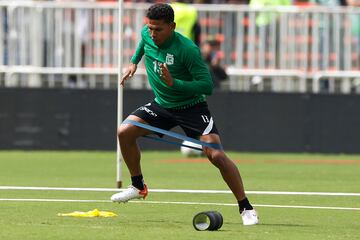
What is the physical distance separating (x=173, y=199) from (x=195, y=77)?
117 inches

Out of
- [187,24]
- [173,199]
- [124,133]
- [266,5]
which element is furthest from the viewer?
[266,5]

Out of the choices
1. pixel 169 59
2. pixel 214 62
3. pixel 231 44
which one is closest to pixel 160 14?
pixel 169 59

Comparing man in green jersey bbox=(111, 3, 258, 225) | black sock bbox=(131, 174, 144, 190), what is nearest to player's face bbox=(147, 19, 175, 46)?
man in green jersey bbox=(111, 3, 258, 225)

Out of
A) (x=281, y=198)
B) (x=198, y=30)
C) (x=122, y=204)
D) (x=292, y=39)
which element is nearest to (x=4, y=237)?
(x=122, y=204)

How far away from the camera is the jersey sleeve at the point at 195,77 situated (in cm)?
1209

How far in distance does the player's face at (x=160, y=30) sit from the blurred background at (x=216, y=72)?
11525 mm

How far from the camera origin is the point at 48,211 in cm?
1305

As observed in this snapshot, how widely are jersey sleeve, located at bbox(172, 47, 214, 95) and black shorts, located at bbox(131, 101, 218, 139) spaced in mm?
458

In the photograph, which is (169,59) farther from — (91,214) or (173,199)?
(173,199)

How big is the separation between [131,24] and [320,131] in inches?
175

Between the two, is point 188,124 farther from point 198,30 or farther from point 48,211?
point 198,30

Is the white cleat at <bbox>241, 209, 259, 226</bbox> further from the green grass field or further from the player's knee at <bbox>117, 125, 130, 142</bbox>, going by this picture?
the player's knee at <bbox>117, 125, 130, 142</bbox>

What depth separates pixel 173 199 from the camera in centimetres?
1482

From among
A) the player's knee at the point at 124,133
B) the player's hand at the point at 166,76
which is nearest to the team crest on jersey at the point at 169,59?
the player's hand at the point at 166,76
